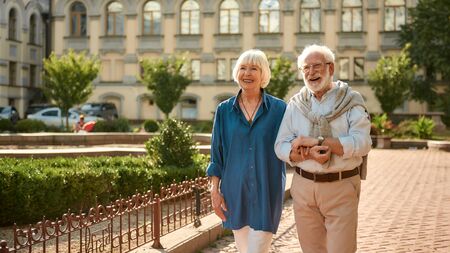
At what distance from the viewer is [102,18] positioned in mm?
43500

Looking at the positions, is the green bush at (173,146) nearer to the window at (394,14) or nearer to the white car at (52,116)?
the white car at (52,116)

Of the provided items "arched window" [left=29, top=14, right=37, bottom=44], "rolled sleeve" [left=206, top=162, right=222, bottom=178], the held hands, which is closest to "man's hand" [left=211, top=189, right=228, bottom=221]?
"rolled sleeve" [left=206, top=162, right=222, bottom=178]

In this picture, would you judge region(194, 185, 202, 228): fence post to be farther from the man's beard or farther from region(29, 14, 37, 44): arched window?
region(29, 14, 37, 44): arched window

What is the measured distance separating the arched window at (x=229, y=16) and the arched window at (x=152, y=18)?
13.4ft

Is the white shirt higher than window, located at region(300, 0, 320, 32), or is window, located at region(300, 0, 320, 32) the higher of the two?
window, located at region(300, 0, 320, 32)

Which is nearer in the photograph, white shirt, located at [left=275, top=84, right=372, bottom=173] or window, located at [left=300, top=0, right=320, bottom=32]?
white shirt, located at [left=275, top=84, right=372, bottom=173]

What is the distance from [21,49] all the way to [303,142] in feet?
137

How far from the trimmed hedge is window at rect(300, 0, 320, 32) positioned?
30897 mm

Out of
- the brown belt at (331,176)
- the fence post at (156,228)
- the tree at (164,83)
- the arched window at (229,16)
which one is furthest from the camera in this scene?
the arched window at (229,16)

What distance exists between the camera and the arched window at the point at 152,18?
142ft

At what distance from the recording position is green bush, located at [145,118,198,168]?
11.9 meters

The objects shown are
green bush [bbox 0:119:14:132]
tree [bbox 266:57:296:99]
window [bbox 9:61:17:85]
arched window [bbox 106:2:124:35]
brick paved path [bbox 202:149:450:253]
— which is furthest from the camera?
arched window [bbox 106:2:124:35]

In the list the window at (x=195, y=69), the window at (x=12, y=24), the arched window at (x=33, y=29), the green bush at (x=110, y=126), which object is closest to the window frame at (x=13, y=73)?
the window at (x=12, y=24)

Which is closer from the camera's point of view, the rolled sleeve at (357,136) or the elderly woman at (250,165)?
the rolled sleeve at (357,136)
